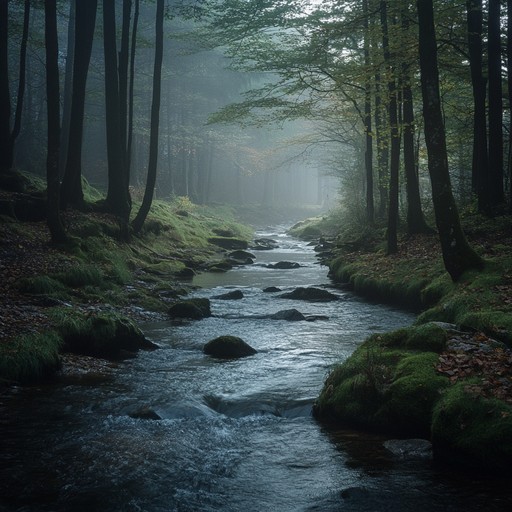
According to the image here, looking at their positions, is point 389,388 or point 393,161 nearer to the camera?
point 389,388

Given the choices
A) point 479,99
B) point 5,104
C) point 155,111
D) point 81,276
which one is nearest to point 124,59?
point 155,111

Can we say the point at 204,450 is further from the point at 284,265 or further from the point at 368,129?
the point at 284,265

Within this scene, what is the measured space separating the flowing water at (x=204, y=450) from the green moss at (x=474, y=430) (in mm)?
238

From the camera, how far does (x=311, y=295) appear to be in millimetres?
16578

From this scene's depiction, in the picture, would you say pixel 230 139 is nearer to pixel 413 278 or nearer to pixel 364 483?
pixel 413 278

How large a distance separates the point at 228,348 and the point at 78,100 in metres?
12.2

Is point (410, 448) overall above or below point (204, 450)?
above

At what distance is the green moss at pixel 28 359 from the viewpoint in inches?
320

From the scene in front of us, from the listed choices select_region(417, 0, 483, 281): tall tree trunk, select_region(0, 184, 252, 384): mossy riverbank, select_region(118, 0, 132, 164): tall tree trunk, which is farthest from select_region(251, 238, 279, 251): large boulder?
select_region(417, 0, 483, 281): tall tree trunk

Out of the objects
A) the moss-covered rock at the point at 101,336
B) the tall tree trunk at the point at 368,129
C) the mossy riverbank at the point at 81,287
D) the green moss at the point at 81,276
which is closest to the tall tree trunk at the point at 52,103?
the mossy riverbank at the point at 81,287

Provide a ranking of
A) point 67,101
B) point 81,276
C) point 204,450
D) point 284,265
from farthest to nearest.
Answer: point 67,101 → point 284,265 → point 81,276 → point 204,450

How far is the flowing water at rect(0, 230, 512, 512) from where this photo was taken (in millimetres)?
5109

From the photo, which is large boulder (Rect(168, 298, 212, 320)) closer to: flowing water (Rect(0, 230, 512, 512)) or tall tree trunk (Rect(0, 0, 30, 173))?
flowing water (Rect(0, 230, 512, 512))

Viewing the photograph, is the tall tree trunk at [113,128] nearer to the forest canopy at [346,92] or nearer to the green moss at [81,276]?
the forest canopy at [346,92]
